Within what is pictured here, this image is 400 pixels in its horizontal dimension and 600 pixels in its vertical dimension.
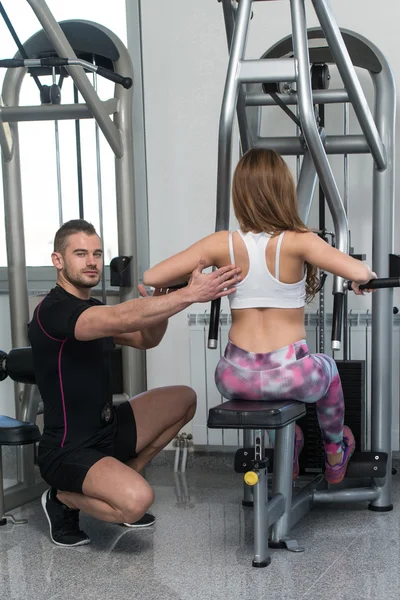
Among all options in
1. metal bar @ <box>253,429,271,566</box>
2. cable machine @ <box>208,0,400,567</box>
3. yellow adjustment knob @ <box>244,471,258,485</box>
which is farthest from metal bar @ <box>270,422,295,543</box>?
yellow adjustment knob @ <box>244,471,258,485</box>

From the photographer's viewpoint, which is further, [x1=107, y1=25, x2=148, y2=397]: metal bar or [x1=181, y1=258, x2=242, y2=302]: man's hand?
[x1=107, y1=25, x2=148, y2=397]: metal bar

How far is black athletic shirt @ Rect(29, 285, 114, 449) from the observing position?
2.88 meters

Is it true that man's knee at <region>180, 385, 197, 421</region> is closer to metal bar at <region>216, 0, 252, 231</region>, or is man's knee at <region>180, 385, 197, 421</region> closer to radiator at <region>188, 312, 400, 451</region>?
radiator at <region>188, 312, 400, 451</region>

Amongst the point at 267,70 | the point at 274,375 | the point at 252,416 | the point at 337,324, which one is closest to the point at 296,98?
the point at 267,70

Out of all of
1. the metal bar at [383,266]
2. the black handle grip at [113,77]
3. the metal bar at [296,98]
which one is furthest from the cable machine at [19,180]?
the metal bar at [383,266]

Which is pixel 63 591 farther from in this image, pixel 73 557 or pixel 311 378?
pixel 311 378

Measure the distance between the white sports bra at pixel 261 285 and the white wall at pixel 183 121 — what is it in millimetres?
1270

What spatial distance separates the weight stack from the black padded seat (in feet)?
2.51

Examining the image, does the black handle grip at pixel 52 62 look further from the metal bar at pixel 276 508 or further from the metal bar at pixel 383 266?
the metal bar at pixel 276 508

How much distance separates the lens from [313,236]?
260 centimetres

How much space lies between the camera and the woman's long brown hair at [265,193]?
2.59 m

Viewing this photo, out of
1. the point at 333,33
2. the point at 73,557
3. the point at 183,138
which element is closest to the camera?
the point at 333,33

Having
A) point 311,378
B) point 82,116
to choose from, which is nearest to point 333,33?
point 311,378

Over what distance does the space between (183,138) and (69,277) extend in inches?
Answer: 54.2
